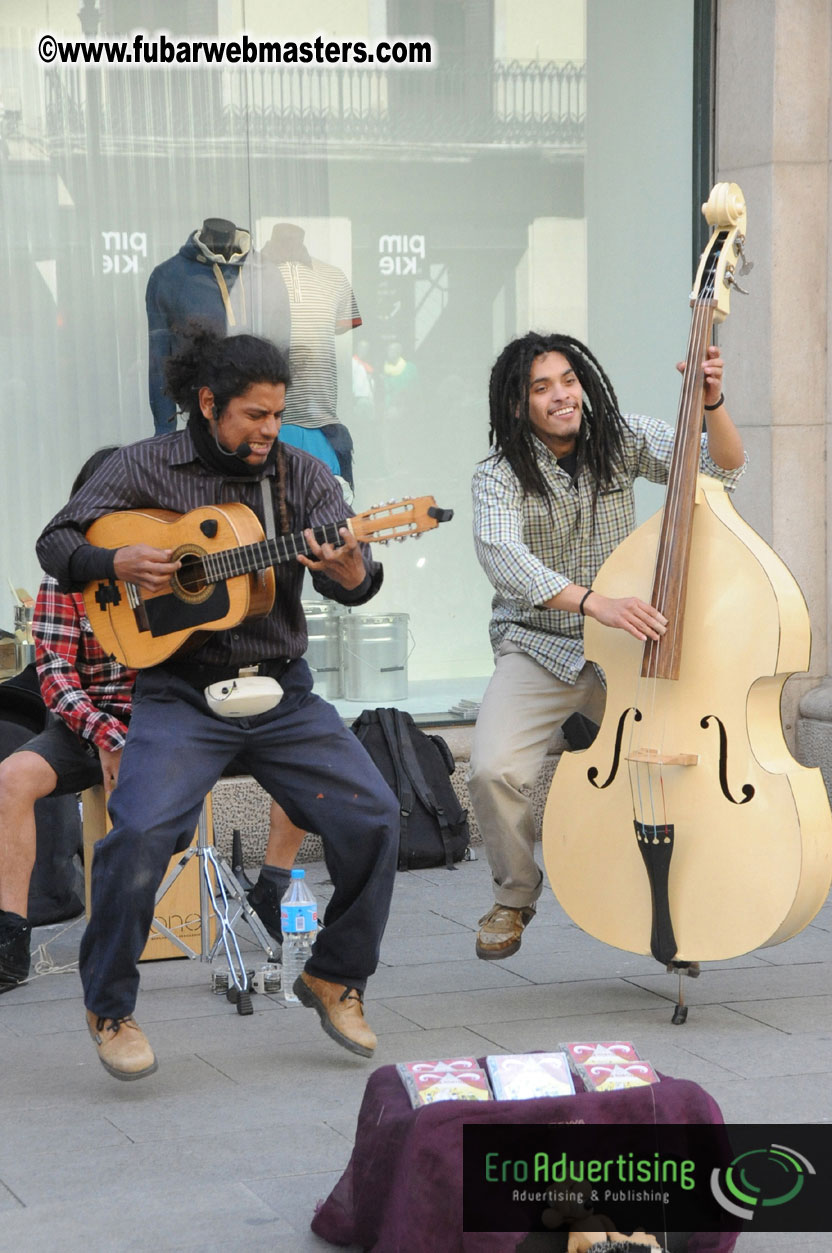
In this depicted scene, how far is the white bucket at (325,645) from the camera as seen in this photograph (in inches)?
267

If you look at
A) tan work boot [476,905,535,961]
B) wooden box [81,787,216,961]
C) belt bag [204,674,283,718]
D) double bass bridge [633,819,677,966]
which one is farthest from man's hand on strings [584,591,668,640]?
wooden box [81,787,216,961]

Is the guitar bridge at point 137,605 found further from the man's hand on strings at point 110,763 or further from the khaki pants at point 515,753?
the khaki pants at point 515,753

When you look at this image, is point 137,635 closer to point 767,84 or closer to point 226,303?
point 226,303

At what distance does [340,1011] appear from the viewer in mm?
3986

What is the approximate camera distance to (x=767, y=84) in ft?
21.4

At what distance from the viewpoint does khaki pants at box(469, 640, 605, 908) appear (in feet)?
14.7

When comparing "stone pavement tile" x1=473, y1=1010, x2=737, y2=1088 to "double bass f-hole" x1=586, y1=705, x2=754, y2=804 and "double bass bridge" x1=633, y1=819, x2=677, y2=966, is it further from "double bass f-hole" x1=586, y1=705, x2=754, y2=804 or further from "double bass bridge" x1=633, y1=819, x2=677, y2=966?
"double bass f-hole" x1=586, y1=705, x2=754, y2=804

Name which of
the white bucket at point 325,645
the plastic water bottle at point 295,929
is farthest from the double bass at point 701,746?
the white bucket at point 325,645

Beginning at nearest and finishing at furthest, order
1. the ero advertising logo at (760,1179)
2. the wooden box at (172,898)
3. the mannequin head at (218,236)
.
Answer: the ero advertising logo at (760,1179)
the wooden box at (172,898)
the mannequin head at (218,236)

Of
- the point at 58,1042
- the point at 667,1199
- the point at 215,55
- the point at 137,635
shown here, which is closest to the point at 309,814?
the point at 137,635

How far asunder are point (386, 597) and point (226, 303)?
1405mm

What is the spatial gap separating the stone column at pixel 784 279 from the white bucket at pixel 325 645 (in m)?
1.71

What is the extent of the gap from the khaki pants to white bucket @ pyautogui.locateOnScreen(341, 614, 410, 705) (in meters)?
2.22

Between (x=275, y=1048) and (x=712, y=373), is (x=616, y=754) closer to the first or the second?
(x=712, y=373)
